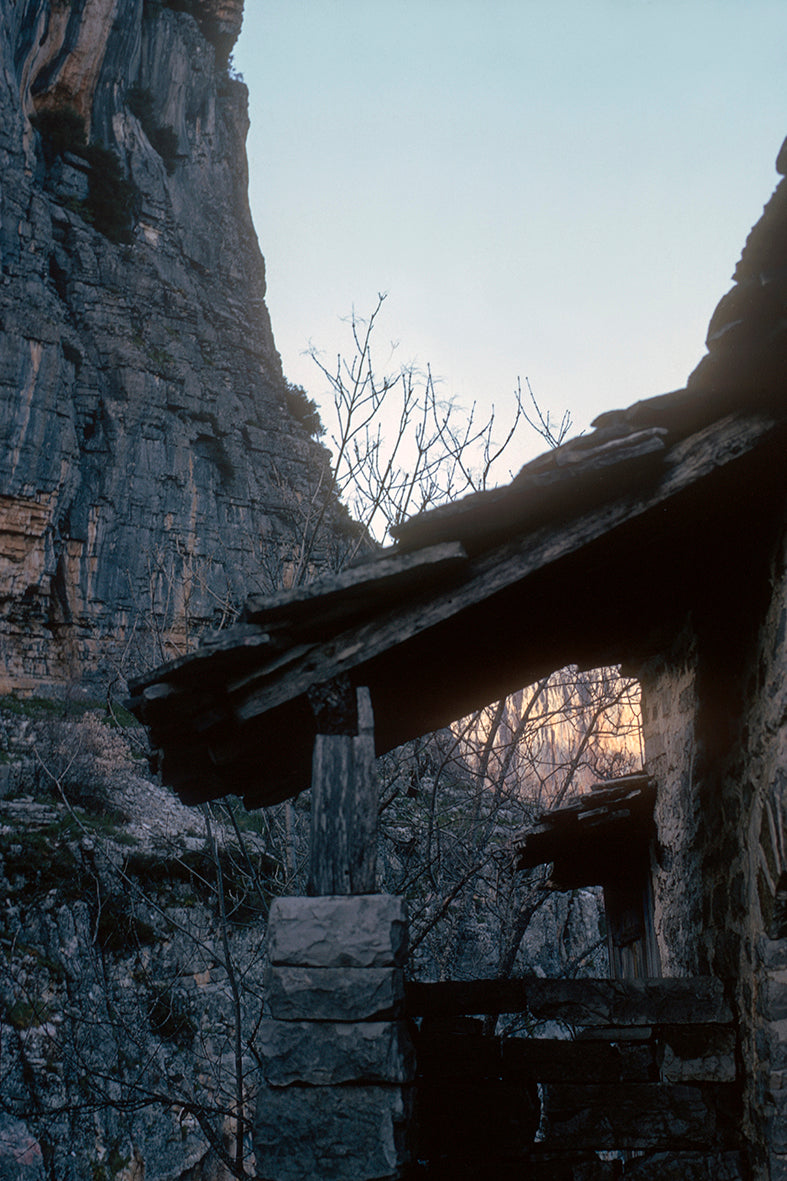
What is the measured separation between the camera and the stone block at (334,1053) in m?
2.58

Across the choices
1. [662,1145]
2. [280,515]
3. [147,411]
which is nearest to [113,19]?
[147,411]

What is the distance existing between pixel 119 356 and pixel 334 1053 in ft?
79.0

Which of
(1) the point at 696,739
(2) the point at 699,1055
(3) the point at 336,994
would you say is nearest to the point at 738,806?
(1) the point at 696,739

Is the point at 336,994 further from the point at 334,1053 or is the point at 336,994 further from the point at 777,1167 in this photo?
the point at 777,1167

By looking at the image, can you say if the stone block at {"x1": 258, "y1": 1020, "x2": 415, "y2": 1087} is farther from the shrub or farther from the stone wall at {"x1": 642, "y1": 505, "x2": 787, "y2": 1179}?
the shrub

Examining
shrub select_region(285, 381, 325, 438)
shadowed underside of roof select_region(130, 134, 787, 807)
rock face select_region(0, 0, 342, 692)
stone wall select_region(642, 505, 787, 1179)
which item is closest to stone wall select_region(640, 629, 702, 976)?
stone wall select_region(642, 505, 787, 1179)

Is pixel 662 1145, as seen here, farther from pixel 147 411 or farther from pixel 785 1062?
pixel 147 411

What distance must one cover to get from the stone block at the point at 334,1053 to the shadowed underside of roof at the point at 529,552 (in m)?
1.11

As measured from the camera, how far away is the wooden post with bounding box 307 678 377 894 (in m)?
2.84

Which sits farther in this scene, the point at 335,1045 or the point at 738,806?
the point at 738,806

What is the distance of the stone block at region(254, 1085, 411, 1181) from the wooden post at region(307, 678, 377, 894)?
0.64 meters

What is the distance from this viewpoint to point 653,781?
14.3 ft

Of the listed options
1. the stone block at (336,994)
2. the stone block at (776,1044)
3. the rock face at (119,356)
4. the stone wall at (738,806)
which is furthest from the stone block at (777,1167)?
the rock face at (119,356)

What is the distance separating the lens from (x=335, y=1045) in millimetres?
2623
